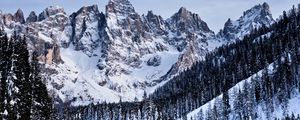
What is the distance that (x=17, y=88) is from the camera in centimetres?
7262

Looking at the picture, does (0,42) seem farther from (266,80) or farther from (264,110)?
(266,80)

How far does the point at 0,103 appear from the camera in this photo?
216 feet

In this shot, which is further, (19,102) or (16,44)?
(16,44)

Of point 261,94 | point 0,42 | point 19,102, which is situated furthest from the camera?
point 261,94

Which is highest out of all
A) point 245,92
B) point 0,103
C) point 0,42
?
point 245,92

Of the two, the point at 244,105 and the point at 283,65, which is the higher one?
the point at 283,65

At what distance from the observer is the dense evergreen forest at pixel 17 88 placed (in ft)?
223

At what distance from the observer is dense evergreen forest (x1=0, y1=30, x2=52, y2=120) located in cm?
6788

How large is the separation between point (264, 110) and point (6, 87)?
4918 inches

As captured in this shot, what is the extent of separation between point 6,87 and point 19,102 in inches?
110

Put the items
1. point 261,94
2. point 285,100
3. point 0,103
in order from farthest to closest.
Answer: point 261,94 < point 285,100 < point 0,103

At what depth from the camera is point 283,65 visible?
198 m

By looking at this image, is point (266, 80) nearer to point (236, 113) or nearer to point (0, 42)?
point (236, 113)

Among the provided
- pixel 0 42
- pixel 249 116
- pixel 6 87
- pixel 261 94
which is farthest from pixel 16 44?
pixel 261 94
